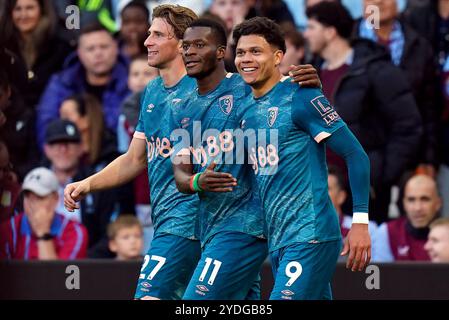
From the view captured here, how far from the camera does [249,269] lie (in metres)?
9.30

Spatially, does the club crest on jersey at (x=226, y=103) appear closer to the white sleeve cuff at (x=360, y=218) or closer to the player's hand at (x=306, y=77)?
the player's hand at (x=306, y=77)

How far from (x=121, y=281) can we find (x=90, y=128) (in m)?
1.61

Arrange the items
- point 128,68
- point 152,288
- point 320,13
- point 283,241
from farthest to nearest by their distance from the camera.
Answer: point 128,68
point 320,13
point 152,288
point 283,241

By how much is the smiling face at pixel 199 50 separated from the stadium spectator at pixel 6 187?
156 inches

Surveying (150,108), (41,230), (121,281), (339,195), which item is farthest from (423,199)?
(150,108)

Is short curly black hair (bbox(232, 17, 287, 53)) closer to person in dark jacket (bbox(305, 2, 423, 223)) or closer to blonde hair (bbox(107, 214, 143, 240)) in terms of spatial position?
person in dark jacket (bbox(305, 2, 423, 223))

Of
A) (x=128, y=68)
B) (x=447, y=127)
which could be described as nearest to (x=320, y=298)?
(x=447, y=127)

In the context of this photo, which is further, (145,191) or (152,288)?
(145,191)

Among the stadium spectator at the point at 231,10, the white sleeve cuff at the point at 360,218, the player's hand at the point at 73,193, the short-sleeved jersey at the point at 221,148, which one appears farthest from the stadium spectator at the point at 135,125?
the white sleeve cuff at the point at 360,218

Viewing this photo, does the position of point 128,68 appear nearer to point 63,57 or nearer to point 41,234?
point 63,57

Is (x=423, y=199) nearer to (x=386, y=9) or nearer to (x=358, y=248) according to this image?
(x=386, y=9)

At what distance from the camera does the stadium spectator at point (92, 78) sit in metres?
13.3

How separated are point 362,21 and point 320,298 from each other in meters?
4.27

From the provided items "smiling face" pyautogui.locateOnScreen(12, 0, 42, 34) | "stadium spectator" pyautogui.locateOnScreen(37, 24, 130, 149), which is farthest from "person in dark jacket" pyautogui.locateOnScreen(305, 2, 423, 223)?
"smiling face" pyautogui.locateOnScreen(12, 0, 42, 34)
